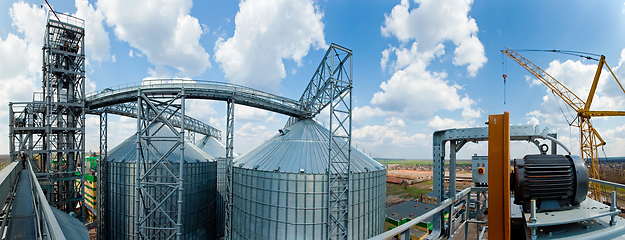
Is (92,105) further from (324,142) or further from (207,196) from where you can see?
(324,142)

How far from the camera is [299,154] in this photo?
1742cm

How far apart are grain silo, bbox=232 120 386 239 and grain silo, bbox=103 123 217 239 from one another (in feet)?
19.6

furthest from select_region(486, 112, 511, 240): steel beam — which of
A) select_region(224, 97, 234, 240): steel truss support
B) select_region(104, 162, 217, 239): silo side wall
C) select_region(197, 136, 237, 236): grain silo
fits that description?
select_region(197, 136, 237, 236): grain silo

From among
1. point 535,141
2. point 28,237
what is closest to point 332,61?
point 535,141

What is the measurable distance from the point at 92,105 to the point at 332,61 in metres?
22.8

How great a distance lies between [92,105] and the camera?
2255 cm

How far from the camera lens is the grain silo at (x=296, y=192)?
15.4 m

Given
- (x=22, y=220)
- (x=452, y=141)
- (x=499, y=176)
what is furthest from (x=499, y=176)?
(x=22, y=220)

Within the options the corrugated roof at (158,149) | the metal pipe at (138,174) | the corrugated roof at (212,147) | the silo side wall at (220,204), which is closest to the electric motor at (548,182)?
the metal pipe at (138,174)

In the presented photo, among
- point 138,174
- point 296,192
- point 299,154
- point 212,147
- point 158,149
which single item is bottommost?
point 296,192

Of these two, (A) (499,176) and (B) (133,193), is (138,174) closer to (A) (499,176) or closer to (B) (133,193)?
(B) (133,193)

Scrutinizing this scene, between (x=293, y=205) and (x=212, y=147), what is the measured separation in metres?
22.8

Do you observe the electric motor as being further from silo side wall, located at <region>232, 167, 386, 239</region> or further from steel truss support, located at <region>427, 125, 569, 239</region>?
silo side wall, located at <region>232, 167, 386, 239</region>

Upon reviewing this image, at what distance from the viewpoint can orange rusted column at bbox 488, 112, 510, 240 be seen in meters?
4.88
